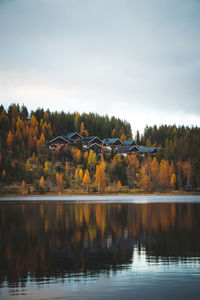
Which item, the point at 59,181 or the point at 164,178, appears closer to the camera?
the point at 59,181

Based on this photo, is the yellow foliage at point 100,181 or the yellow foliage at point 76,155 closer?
the yellow foliage at point 100,181

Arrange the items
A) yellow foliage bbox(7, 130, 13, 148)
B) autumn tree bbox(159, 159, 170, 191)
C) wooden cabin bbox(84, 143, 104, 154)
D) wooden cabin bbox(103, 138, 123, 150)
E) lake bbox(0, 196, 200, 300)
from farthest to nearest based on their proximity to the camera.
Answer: wooden cabin bbox(103, 138, 123, 150) < wooden cabin bbox(84, 143, 104, 154) < yellow foliage bbox(7, 130, 13, 148) < autumn tree bbox(159, 159, 170, 191) < lake bbox(0, 196, 200, 300)

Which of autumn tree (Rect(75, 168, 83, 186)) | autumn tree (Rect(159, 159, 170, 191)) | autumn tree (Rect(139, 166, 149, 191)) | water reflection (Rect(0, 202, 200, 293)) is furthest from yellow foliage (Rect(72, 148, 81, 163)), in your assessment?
water reflection (Rect(0, 202, 200, 293))

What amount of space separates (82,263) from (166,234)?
32.3 feet

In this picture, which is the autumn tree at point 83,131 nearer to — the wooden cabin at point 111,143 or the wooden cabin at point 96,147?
the wooden cabin at point 111,143

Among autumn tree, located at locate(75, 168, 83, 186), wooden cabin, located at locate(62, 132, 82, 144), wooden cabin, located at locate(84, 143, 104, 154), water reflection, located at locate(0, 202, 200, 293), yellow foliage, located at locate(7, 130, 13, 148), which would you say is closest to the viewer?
water reflection, located at locate(0, 202, 200, 293)

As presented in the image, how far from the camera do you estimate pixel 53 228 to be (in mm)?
29078

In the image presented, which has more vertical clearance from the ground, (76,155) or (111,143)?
(111,143)

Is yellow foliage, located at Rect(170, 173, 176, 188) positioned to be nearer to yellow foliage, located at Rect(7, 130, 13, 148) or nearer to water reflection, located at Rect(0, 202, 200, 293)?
yellow foliage, located at Rect(7, 130, 13, 148)

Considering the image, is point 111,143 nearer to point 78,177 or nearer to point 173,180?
point 78,177

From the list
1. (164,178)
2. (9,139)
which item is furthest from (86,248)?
(9,139)

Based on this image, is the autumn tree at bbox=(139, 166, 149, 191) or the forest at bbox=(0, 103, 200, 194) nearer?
the forest at bbox=(0, 103, 200, 194)

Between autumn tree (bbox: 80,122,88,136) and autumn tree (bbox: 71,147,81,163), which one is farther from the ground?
autumn tree (bbox: 80,122,88,136)

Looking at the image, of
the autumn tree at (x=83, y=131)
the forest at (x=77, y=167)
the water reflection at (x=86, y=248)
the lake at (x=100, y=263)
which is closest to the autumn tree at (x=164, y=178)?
the forest at (x=77, y=167)
